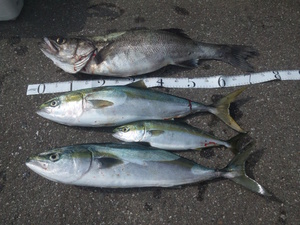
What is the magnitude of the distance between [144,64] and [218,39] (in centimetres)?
145

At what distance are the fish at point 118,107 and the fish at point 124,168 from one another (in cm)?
41

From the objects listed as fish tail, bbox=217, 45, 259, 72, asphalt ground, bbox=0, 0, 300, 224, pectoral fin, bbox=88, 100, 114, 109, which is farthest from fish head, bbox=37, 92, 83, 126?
fish tail, bbox=217, 45, 259, 72

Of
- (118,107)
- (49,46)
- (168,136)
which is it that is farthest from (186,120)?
(49,46)

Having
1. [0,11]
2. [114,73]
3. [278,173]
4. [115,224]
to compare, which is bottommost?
[115,224]

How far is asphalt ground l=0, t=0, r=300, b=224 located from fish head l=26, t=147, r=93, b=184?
1.81 feet

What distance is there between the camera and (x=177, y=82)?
3.80 metres

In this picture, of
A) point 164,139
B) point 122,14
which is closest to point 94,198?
point 164,139

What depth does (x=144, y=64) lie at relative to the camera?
3613 millimetres

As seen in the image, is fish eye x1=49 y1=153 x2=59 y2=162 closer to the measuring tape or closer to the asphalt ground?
the asphalt ground

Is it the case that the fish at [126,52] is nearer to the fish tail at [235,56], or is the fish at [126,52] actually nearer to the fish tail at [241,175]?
the fish tail at [235,56]

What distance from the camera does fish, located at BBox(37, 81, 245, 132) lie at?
10.3ft

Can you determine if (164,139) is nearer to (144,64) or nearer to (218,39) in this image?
(144,64)

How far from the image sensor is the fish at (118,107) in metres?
3.13

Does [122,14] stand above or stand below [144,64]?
above
